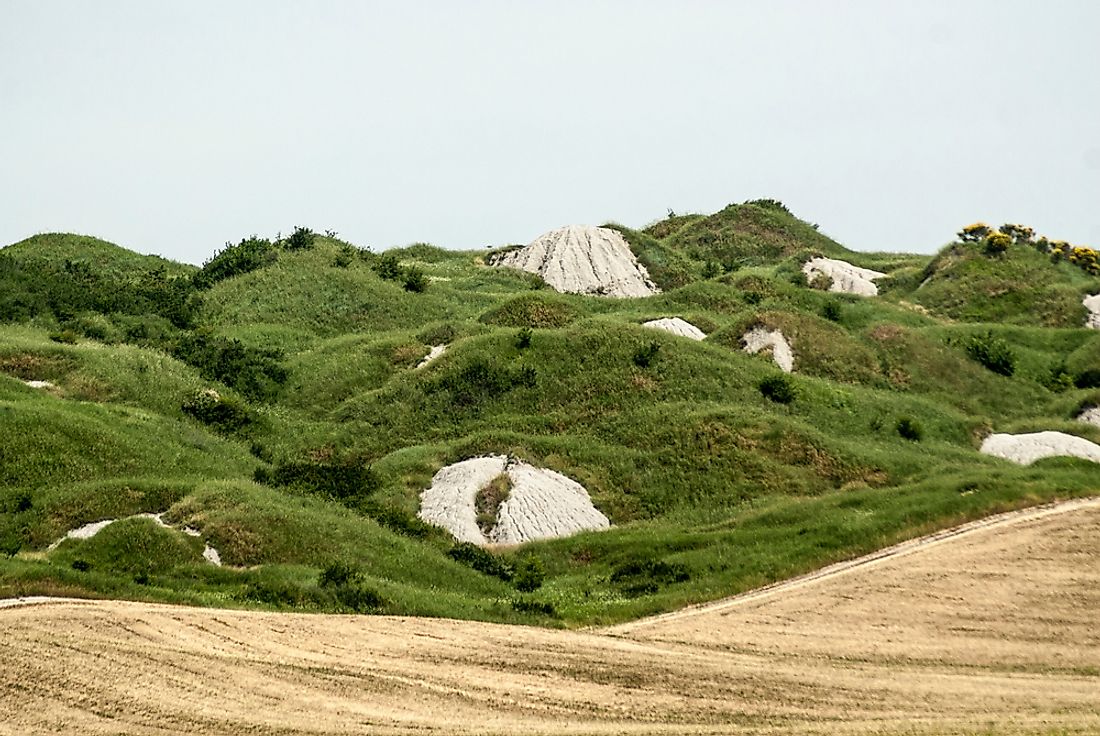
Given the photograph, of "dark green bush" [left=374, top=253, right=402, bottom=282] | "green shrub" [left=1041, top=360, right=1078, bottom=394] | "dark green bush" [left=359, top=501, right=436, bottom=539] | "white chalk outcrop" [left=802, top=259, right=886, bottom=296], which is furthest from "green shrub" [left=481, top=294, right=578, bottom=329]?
"white chalk outcrop" [left=802, top=259, right=886, bottom=296]

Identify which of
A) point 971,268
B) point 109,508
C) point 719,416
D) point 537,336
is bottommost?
point 109,508

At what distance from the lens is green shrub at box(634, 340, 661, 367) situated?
7244 centimetres

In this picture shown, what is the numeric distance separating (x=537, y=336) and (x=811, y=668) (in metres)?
42.6

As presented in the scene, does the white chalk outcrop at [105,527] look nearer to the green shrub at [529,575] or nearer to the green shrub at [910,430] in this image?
the green shrub at [529,575]

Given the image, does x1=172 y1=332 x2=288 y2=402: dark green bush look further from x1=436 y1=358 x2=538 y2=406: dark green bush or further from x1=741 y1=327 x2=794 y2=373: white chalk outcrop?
x1=741 y1=327 x2=794 y2=373: white chalk outcrop

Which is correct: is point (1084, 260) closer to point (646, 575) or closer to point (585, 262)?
point (585, 262)

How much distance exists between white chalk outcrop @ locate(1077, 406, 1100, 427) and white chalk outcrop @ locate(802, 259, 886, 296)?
134 feet

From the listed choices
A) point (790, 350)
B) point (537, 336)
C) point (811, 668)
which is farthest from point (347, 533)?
point (790, 350)

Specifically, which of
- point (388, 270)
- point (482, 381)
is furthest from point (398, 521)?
point (388, 270)

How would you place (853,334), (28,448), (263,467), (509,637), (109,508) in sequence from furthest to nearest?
1. (853,334)
2. (263,467)
3. (28,448)
4. (109,508)
5. (509,637)

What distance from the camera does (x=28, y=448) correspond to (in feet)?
175

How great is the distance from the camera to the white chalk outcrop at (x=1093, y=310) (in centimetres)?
9694

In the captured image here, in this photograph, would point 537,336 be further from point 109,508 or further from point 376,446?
point 109,508

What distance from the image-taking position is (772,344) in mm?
79750
